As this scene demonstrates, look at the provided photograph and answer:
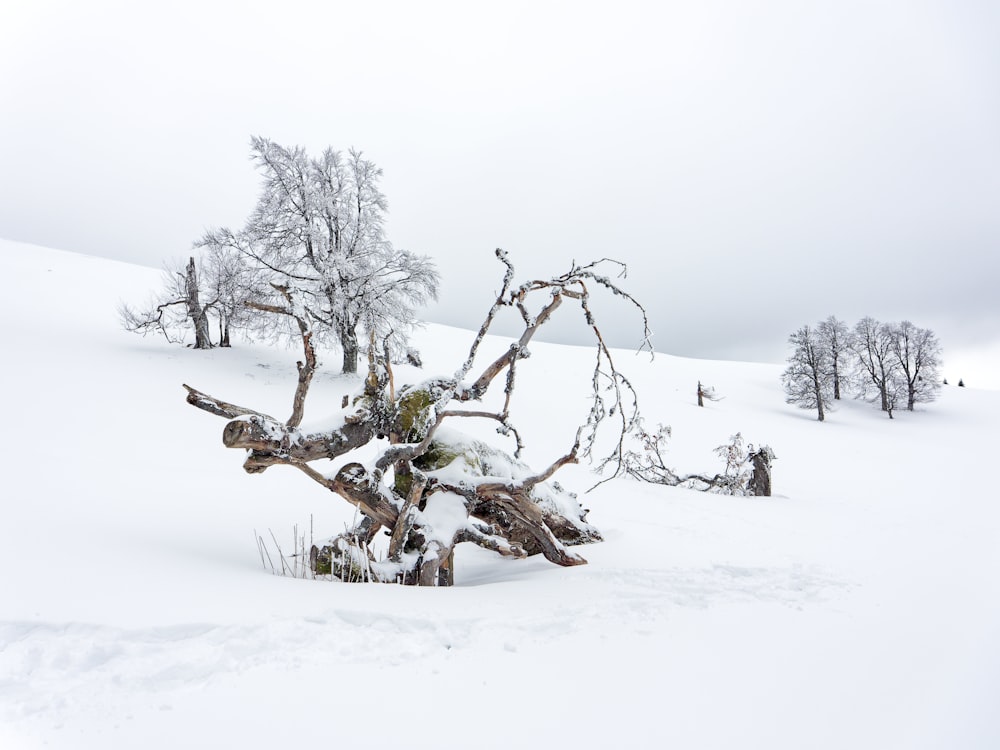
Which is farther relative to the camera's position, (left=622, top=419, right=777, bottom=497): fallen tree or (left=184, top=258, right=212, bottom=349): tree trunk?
(left=184, top=258, right=212, bottom=349): tree trunk

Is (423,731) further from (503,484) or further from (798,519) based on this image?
(798,519)

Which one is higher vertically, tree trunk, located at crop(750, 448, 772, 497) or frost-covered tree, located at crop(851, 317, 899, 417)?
frost-covered tree, located at crop(851, 317, 899, 417)

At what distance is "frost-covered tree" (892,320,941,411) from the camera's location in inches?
1164

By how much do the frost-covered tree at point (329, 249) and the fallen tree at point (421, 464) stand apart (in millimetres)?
11273

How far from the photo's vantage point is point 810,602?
11.0 ft

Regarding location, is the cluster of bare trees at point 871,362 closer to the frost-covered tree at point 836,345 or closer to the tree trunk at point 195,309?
the frost-covered tree at point 836,345

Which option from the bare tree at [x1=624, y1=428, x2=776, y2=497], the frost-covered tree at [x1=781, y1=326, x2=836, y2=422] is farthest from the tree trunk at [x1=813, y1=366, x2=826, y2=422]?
the bare tree at [x1=624, y1=428, x2=776, y2=497]

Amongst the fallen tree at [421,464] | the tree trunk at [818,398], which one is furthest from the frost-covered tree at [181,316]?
the tree trunk at [818,398]

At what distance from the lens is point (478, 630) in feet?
8.96

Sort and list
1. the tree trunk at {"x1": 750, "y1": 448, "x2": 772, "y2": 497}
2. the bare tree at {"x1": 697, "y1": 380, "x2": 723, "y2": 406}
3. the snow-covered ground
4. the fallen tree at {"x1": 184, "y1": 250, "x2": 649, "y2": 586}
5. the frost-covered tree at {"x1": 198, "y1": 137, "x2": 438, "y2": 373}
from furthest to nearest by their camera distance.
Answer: the bare tree at {"x1": 697, "y1": 380, "x2": 723, "y2": 406} → the frost-covered tree at {"x1": 198, "y1": 137, "x2": 438, "y2": 373} → the tree trunk at {"x1": 750, "y1": 448, "x2": 772, "y2": 497} → the fallen tree at {"x1": 184, "y1": 250, "x2": 649, "y2": 586} → the snow-covered ground

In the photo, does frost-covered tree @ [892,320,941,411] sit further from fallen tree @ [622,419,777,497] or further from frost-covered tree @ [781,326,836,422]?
fallen tree @ [622,419,777,497]

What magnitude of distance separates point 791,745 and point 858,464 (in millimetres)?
17720

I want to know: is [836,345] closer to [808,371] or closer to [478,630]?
[808,371]

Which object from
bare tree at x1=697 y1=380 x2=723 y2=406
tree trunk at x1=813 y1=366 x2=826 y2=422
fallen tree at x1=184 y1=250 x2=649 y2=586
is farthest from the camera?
tree trunk at x1=813 y1=366 x2=826 y2=422
